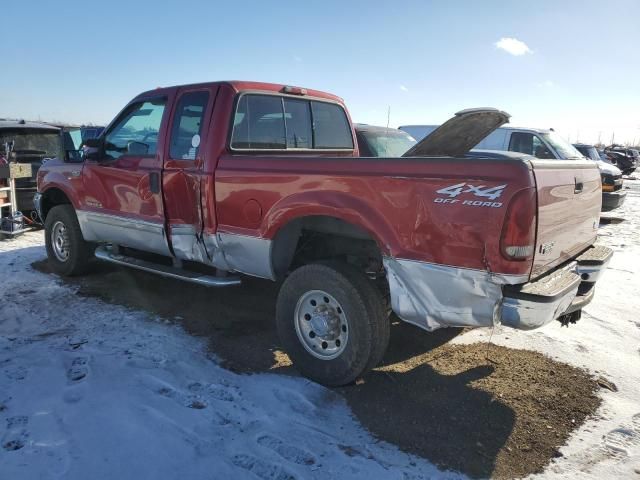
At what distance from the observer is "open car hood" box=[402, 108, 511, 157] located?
3582 mm

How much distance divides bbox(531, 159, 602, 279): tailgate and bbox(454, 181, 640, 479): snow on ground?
3.41ft

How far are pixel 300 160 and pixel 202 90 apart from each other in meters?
1.44

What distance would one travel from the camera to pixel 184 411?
3.05 meters

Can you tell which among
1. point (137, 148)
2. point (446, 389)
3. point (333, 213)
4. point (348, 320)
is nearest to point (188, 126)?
point (137, 148)

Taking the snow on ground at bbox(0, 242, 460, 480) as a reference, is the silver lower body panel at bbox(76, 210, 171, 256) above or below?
above

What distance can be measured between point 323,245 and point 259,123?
1278 millimetres

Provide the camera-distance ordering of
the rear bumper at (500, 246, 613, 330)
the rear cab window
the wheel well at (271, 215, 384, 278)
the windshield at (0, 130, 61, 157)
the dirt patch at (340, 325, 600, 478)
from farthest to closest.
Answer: the windshield at (0, 130, 61, 157) < the rear cab window < the wheel well at (271, 215, 384, 278) < the dirt patch at (340, 325, 600, 478) < the rear bumper at (500, 246, 613, 330)

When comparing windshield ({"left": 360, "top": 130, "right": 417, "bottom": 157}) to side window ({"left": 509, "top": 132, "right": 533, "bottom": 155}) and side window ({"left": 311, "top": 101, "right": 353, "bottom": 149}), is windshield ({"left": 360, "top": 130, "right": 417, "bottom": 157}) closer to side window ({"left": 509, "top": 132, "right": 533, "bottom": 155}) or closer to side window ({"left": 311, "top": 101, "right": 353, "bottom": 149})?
side window ({"left": 509, "top": 132, "right": 533, "bottom": 155})

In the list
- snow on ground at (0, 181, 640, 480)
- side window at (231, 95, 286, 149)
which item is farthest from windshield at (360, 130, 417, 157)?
snow on ground at (0, 181, 640, 480)

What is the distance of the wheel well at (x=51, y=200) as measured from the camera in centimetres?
585

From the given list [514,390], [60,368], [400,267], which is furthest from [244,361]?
[514,390]

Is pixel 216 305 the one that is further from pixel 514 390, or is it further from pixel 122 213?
pixel 514 390

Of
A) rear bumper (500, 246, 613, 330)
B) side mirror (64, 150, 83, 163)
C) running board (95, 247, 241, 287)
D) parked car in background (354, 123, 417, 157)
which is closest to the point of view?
rear bumper (500, 246, 613, 330)

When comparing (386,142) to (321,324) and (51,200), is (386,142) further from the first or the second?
(321,324)
